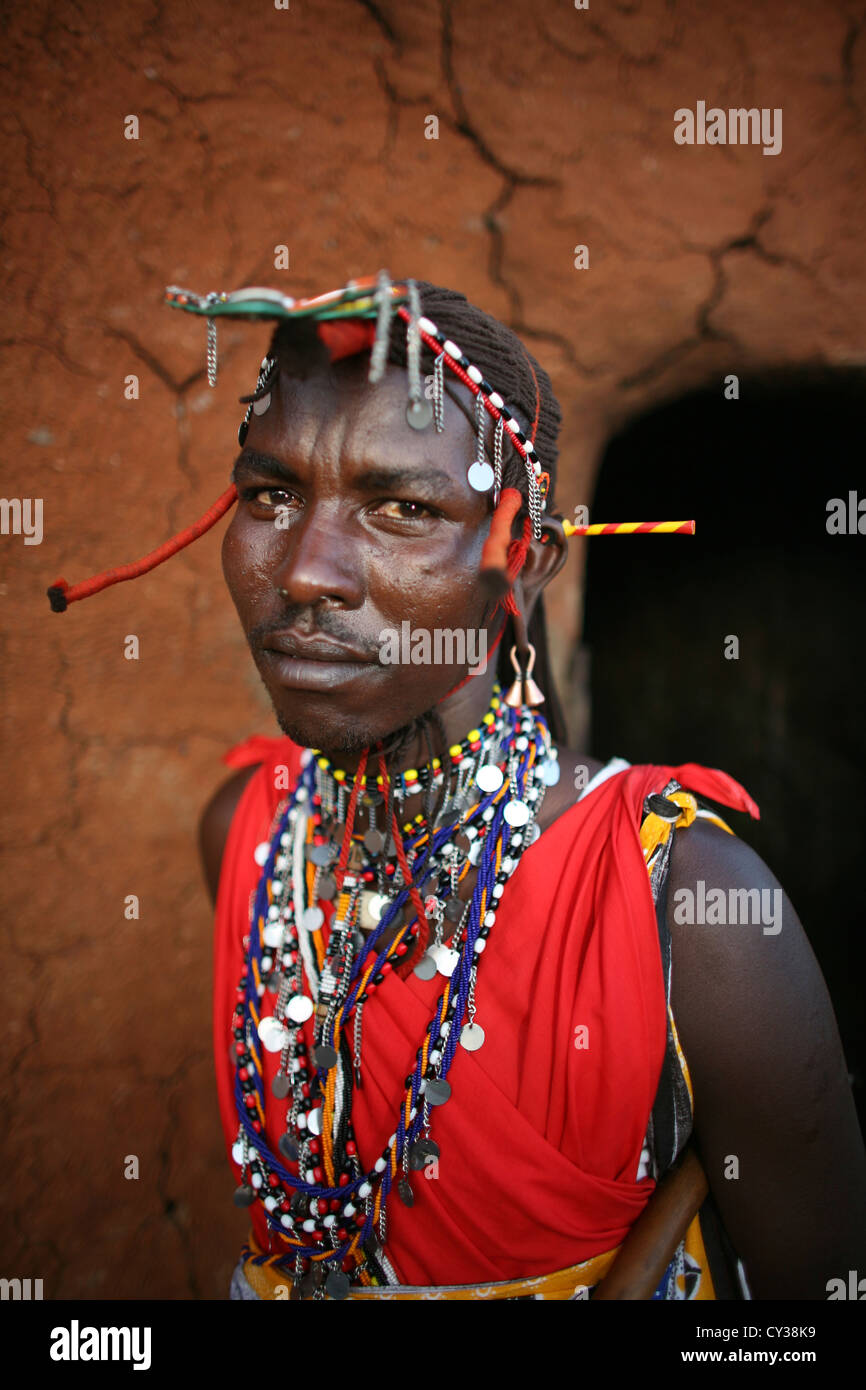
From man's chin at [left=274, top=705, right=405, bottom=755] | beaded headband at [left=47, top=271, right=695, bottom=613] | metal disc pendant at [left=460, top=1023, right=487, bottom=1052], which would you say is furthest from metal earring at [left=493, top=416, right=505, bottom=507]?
metal disc pendant at [left=460, top=1023, right=487, bottom=1052]

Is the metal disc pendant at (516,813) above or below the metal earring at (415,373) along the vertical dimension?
below

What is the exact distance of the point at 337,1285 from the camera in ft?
5.06

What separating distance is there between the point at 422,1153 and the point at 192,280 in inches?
82.8

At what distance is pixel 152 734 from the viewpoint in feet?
7.83

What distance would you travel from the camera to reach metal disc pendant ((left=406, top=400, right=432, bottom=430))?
4.55 feet

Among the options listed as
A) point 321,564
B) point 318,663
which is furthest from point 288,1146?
point 321,564

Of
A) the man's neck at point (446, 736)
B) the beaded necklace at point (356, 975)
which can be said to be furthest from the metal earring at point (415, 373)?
the beaded necklace at point (356, 975)

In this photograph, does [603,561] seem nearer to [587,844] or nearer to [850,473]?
[850,473]

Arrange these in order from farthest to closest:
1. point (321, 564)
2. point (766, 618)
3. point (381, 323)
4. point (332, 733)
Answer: point (766, 618), point (332, 733), point (321, 564), point (381, 323)

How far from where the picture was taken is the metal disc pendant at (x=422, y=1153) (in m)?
1.52

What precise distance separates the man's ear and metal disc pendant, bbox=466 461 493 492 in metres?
0.26

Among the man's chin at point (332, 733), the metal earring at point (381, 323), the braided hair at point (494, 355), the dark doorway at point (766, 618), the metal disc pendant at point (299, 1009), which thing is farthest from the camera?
the dark doorway at point (766, 618)

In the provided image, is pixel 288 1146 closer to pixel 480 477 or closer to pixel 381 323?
pixel 480 477

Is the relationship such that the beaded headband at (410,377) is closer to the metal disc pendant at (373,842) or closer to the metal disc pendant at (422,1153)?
the metal disc pendant at (373,842)
